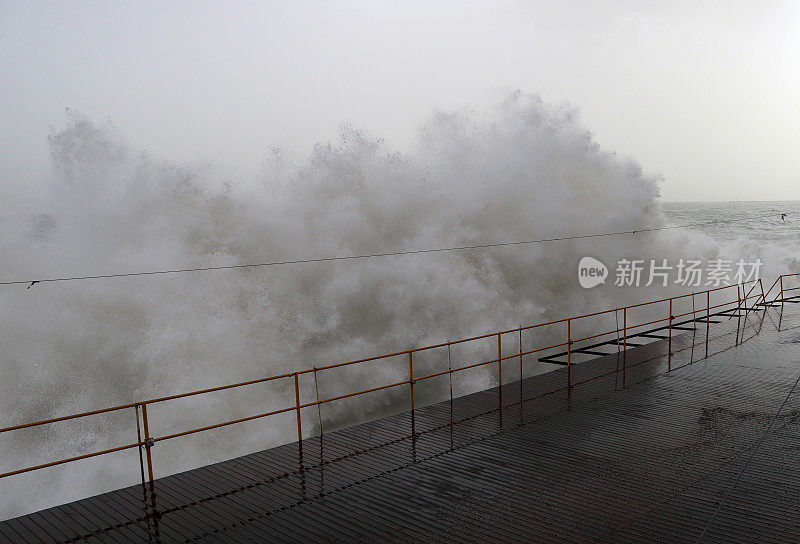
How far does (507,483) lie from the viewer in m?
6.47

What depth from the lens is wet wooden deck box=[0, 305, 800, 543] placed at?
548 centimetres

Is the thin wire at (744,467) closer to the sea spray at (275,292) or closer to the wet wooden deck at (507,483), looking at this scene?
the wet wooden deck at (507,483)

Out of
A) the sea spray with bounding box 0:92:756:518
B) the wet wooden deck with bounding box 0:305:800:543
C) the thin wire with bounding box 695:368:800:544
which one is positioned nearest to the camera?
the thin wire with bounding box 695:368:800:544

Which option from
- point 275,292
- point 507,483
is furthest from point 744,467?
point 275,292

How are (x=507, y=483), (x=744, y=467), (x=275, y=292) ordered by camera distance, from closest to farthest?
(x=507, y=483) → (x=744, y=467) → (x=275, y=292)

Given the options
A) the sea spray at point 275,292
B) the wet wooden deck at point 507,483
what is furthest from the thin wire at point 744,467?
the sea spray at point 275,292

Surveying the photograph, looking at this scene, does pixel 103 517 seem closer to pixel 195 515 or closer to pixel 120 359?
pixel 195 515

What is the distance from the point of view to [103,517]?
5988mm

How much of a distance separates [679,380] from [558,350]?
983cm

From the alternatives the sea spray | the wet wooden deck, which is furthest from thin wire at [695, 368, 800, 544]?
the sea spray

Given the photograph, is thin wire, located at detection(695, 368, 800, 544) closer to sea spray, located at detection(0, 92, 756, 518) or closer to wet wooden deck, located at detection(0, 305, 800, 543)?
wet wooden deck, located at detection(0, 305, 800, 543)

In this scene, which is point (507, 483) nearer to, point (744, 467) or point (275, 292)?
point (744, 467)

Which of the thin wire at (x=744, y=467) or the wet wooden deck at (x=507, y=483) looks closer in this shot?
the thin wire at (x=744, y=467)

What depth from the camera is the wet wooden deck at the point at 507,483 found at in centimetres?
548
